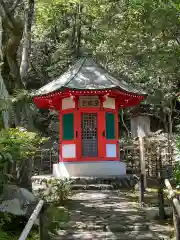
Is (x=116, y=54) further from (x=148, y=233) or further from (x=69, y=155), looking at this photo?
(x=148, y=233)

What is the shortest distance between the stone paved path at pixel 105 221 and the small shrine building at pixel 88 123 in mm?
3677

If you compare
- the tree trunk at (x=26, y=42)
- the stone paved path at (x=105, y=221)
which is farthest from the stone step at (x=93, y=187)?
the tree trunk at (x=26, y=42)

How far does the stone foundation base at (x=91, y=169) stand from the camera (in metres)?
13.5

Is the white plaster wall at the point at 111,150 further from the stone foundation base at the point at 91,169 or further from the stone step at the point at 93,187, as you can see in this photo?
the stone step at the point at 93,187

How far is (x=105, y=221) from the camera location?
24.0 feet

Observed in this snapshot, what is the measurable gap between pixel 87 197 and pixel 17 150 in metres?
5.53

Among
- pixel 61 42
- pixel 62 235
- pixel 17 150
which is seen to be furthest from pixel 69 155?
pixel 61 42

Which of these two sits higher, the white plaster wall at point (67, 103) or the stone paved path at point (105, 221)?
the white plaster wall at point (67, 103)

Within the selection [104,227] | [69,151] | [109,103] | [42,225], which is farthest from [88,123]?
[42,225]

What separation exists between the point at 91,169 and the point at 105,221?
619cm

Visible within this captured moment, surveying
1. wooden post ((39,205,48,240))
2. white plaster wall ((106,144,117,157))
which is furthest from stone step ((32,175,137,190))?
wooden post ((39,205,48,240))

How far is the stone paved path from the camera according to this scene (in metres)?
6.39

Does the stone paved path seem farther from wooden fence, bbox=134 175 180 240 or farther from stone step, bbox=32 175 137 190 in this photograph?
stone step, bbox=32 175 137 190

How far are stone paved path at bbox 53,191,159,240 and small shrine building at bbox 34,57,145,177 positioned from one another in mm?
3677
